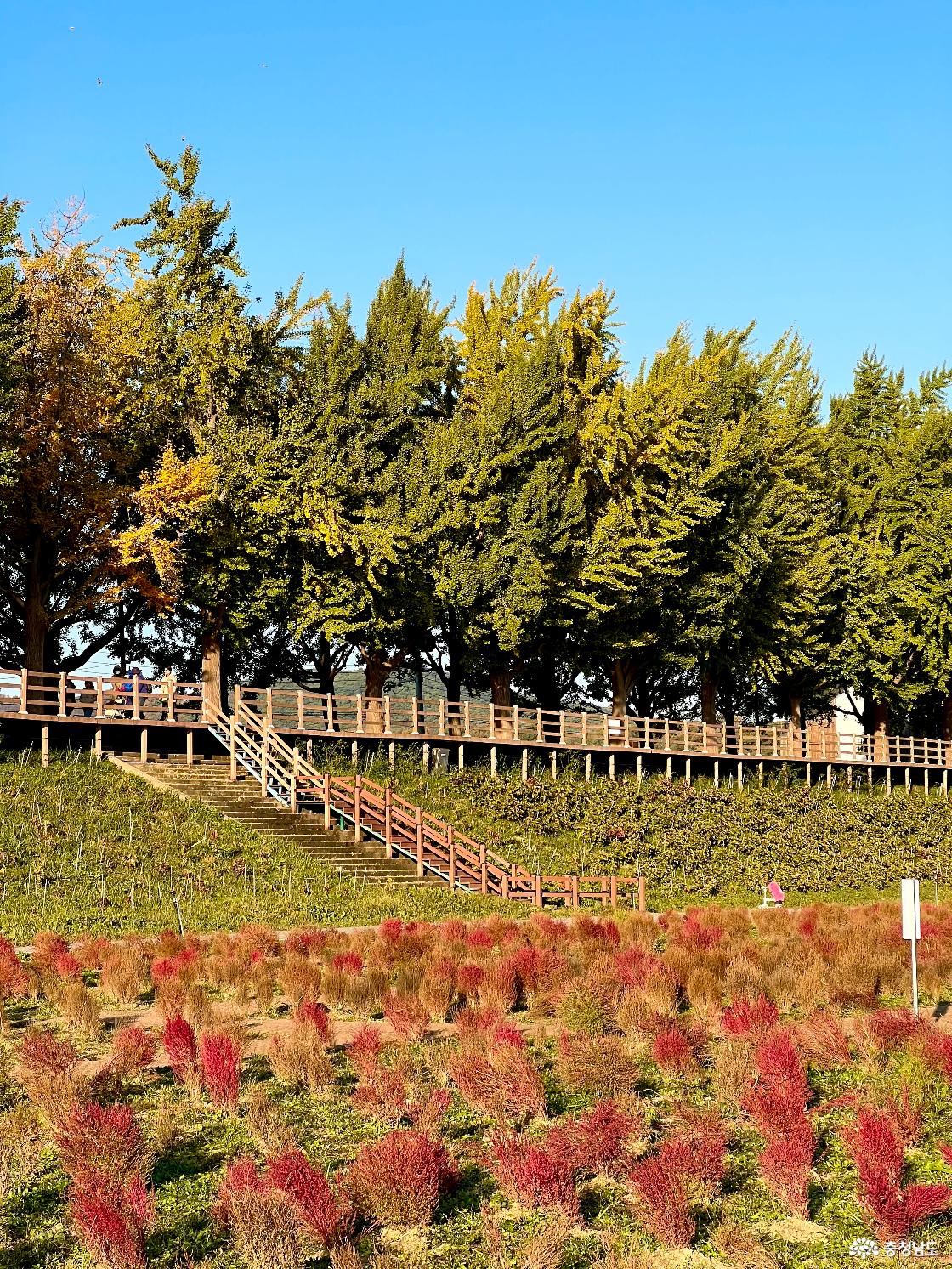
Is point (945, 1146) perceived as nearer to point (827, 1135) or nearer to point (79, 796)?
point (827, 1135)

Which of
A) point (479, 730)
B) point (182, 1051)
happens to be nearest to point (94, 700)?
point (479, 730)

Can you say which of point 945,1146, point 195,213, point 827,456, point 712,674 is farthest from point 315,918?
point 827,456

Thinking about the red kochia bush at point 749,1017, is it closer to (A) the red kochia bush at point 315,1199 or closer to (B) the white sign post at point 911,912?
(B) the white sign post at point 911,912

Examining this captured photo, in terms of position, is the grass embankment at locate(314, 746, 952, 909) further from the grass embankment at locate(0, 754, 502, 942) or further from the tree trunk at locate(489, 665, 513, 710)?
the grass embankment at locate(0, 754, 502, 942)

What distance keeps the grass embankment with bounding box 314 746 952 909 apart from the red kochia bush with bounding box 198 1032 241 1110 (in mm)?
23380

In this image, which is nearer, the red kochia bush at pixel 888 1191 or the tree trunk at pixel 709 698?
the red kochia bush at pixel 888 1191

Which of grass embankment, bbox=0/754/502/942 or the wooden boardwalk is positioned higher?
the wooden boardwalk

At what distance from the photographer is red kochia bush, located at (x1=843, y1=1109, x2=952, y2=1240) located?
1067 cm

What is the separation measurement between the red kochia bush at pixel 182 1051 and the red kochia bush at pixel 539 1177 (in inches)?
160

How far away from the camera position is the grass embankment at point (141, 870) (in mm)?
27281

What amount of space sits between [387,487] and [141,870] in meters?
16.5
